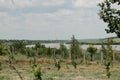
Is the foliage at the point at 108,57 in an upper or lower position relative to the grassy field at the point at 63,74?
upper

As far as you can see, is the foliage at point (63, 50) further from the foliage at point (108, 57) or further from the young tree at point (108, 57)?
the foliage at point (108, 57)

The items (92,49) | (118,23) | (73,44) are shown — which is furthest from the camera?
(92,49)

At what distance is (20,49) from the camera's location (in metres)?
94.6

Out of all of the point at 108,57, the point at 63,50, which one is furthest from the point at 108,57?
the point at 63,50

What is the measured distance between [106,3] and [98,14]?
89cm

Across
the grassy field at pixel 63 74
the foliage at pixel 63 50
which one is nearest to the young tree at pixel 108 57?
Result: the grassy field at pixel 63 74

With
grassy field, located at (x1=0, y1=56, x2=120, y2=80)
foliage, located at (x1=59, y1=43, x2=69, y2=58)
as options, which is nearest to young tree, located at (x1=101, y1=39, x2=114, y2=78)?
grassy field, located at (x1=0, y1=56, x2=120, y2=80)

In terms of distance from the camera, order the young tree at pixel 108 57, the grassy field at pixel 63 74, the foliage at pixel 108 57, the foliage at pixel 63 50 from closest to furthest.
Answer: the grassy field at pixel 63 74 < the foliage at pixel 108 57 < the young tree at pixel 108 57 < the foliage at pixel 63 50

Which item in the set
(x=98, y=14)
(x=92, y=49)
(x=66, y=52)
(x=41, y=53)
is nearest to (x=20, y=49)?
(x=41, y=53)

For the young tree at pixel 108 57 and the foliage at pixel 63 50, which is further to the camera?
the foliage at pixel 63 50

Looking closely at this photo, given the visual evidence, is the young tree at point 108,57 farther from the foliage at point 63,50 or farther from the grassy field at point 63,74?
the foliage at point 63,50

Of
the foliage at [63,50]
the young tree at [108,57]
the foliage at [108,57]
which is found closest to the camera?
the foliage at [108,57]

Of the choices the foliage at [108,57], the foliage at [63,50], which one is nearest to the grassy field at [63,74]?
the foliage at [108,57]

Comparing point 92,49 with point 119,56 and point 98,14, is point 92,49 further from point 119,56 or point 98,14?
point 98,14
